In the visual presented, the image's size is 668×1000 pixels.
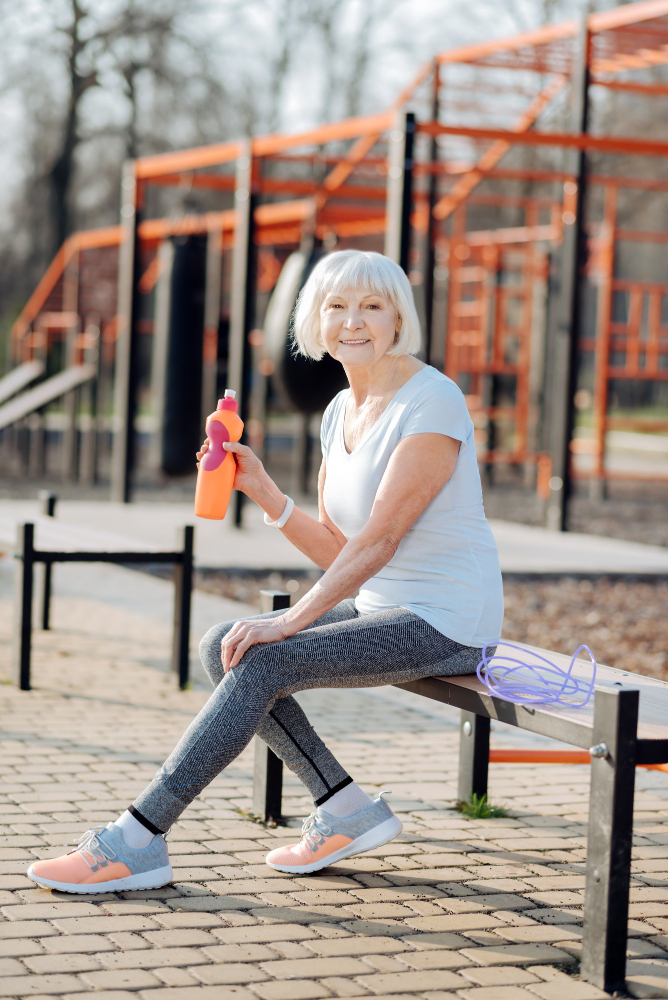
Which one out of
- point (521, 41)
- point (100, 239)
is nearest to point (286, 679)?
point (521, 41)

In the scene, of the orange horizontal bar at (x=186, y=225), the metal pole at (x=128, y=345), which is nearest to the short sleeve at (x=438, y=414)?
the orange horizontal bar at (x=186, y=225)

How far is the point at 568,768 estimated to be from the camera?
4.61 meters

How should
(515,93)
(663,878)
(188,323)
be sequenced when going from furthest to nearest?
(188,323)
(515,93)
(663,878)

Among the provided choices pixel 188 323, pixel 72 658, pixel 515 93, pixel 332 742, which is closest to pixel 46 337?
pixel 188 323

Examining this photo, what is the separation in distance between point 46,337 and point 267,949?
16663mm

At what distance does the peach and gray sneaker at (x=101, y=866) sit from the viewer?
10.2 feet

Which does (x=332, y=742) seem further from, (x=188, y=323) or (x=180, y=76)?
(x=180, y=76)

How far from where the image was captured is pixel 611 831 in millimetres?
2674

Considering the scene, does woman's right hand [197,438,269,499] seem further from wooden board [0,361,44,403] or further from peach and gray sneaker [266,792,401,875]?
wooden board [0,361,44,403]

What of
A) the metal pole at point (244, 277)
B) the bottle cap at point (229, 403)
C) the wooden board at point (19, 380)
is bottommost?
the bottle cap at point (229, 403)

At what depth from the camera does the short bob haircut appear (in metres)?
3.29

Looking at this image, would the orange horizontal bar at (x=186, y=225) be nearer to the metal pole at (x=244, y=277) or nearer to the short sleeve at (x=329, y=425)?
the metal pole at (x=244, y=277)

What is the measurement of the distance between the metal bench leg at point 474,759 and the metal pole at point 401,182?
483cm

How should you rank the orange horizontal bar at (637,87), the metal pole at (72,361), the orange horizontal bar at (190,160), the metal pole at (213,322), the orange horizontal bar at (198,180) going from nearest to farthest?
the orange horizontal bar at (637,87) < the orange horizontal bar at (190,160) < the orange horizontal bar at (198,180) < the metal pole at (72,361) < the metal pole at (213,322)
